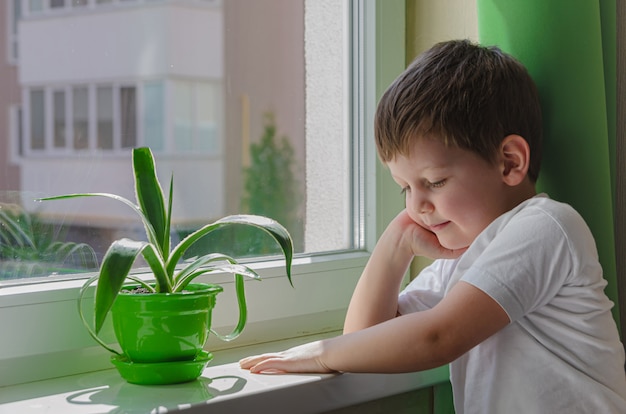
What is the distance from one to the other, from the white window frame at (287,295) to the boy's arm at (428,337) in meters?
0.25

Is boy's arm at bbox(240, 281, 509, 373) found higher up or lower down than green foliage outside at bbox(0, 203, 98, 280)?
lower down

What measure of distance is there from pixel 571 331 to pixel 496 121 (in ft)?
0.97

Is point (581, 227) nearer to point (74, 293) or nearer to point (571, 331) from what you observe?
point (571, 331)

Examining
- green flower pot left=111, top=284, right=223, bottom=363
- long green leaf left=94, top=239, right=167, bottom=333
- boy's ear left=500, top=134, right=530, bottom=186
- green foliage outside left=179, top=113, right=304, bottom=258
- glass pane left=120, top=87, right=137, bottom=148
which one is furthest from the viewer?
green foliage outside left=179, top=113, right=304, bottom=258

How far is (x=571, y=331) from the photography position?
107 cm

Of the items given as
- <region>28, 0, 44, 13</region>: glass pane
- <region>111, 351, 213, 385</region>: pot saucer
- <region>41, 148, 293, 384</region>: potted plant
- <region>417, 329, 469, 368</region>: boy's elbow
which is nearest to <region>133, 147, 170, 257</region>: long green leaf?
<region>41, 148, 293, 384</region>: potted plant

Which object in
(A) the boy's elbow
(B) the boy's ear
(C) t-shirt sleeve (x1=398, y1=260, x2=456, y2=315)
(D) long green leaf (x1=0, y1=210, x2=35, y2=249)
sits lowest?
(A) the boy's elbow

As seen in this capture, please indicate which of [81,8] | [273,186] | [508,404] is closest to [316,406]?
[508,404]

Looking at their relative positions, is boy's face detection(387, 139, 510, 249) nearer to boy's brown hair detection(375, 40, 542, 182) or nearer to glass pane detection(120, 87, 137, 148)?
boy's brown hair detection(375, 40, 542, 182)

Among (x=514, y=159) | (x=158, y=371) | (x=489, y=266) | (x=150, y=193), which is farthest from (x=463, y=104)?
(x=158, y=371)

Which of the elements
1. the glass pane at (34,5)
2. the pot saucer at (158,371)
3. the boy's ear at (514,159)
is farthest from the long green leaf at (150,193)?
the boy's ear at (514,159)

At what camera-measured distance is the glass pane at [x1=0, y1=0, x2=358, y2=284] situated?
1.14m

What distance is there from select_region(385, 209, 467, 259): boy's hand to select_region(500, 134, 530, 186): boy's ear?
0.15m

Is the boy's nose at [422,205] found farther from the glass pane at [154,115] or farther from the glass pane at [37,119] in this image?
the glass pane at [37,119]
